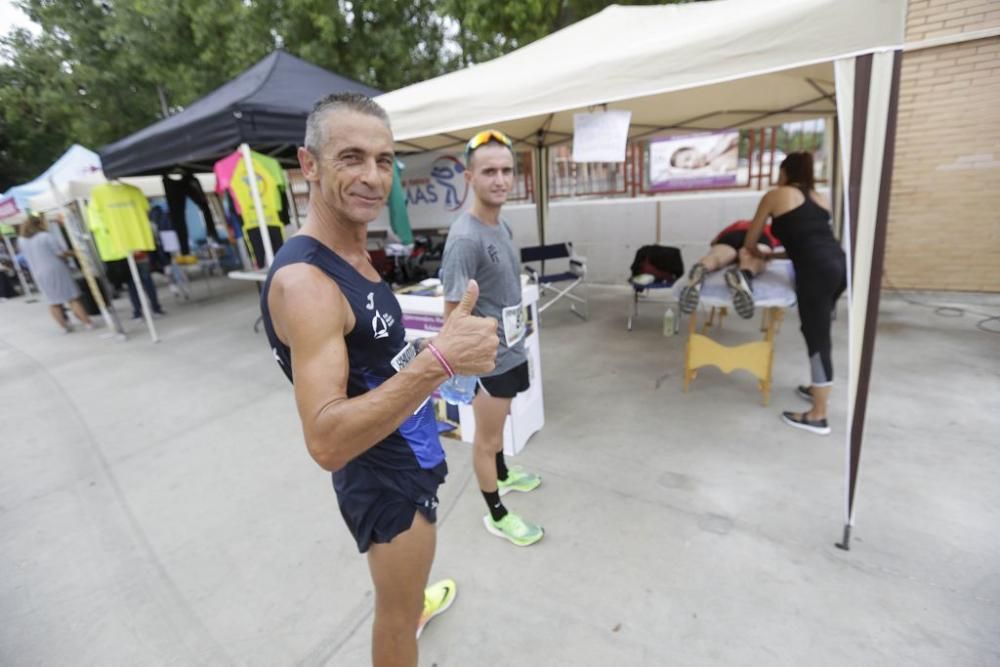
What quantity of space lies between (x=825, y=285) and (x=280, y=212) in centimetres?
527

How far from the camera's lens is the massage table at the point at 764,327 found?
3227mm

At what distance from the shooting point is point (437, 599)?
1.90 m

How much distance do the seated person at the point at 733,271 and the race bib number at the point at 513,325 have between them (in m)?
Result: 1.83

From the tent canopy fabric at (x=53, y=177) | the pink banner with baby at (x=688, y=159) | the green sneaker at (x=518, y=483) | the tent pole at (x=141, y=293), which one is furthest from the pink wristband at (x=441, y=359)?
the tent canopy fabric at (x=53, y=177)

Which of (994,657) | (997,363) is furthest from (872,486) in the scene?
(997,363)

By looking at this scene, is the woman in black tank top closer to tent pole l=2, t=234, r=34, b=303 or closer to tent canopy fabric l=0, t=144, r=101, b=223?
tent canopy fabric l=0, t=144, r=101, b=223

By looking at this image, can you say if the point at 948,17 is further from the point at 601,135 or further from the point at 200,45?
the point at 200,45

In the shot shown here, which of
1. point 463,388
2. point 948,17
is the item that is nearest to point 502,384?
point 463,388

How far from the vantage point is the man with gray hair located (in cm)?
87

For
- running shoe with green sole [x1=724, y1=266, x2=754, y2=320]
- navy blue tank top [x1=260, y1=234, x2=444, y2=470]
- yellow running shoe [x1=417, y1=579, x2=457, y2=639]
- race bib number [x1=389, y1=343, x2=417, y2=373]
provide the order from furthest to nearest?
running shoe with green sole [x1=724, y1=266, x2=754, y2=320]
yellow running shoe [x1=417, y1=579, x2=457, y2=639]
race bib number [x1=389, y1=343, x2=417, y2=373]
navy blue tank top [x1=260, y1=234, x2=444, y2=470]

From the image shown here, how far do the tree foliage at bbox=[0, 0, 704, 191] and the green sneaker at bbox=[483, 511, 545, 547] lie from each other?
253 inches

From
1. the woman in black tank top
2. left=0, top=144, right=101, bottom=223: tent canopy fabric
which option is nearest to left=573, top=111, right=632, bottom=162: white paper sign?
the woman in black tank top

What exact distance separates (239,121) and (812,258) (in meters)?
4.64

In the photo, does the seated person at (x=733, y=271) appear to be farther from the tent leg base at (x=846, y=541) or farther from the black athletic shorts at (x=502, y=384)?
the black athletic shorts at (x=502, y=384)
